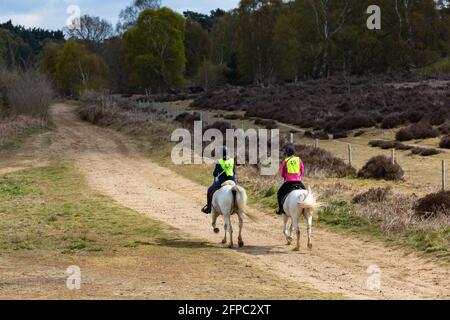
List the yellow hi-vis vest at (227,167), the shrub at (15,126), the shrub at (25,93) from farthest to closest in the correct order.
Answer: the shrub at (25,93), the shrub at (15,126), the yellow hi-vis vest at (227,167)

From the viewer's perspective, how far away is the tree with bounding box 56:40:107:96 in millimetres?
74875

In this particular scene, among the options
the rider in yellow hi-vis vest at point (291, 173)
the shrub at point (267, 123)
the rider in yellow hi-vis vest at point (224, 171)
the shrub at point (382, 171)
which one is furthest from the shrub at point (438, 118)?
the rider in yellow hi-vis vest at point (224, 171)

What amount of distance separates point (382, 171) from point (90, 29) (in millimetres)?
86727

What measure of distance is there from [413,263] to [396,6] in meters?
57.7

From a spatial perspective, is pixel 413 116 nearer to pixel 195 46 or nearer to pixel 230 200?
pixel 230 200

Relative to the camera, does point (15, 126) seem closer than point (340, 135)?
No

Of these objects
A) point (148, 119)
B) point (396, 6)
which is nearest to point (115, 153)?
point (148, 119)

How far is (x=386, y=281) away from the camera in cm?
1095

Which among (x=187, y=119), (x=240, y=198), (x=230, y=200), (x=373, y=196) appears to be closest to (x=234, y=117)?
(x=187, y=119)

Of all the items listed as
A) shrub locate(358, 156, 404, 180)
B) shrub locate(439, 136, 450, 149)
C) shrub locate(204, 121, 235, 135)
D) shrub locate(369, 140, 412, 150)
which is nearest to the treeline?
shrub locate(204, 121, 235, 135)

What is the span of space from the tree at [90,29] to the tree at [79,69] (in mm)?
23992

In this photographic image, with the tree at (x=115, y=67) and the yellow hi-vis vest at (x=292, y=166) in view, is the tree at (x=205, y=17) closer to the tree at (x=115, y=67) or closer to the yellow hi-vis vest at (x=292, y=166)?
the tree at (x=115, y=67)

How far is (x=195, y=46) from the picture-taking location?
9312 cm

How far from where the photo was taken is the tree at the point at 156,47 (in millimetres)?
67688
